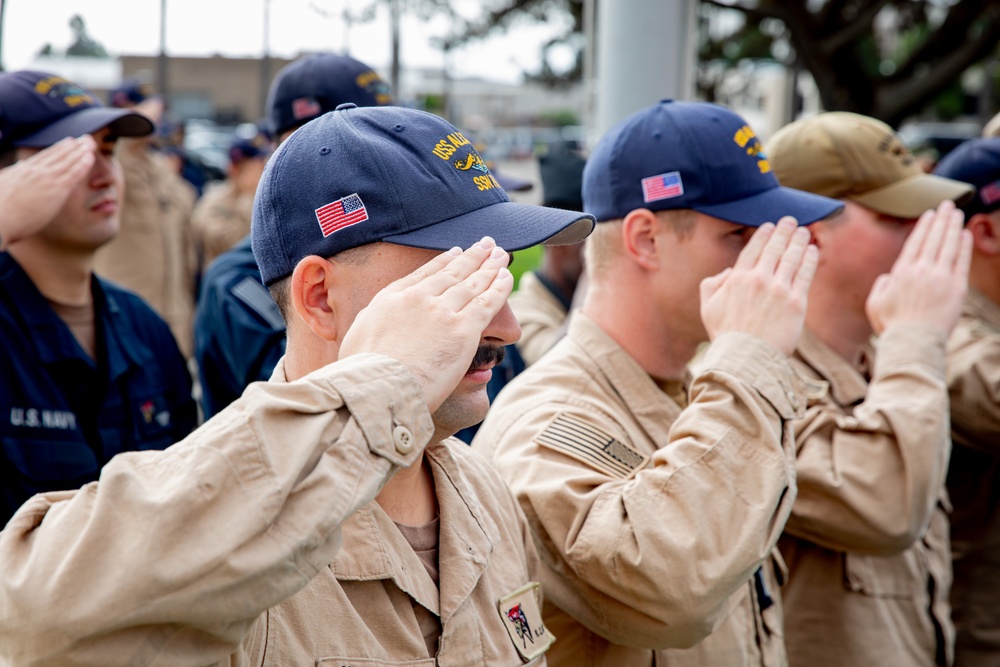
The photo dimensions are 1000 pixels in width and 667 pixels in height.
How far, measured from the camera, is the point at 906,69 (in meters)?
12.6

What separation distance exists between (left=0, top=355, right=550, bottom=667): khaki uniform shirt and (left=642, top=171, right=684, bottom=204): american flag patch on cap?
1349 mm

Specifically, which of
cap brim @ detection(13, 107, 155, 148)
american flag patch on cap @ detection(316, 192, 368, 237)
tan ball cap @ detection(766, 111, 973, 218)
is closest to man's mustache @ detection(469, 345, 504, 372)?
american flag patch on cap @ detection(316, 192, 368, 237)

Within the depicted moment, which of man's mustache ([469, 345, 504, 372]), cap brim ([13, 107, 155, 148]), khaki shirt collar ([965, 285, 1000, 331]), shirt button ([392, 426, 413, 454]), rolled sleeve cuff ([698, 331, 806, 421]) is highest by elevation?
cap brim ([13, 107, 155, 148])

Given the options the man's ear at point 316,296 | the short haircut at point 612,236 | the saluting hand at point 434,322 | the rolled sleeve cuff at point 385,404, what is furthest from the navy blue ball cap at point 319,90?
the rolled sleeve cuff at point 385,404

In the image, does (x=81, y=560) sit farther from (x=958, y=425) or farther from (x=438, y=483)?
(x=958, y=425)

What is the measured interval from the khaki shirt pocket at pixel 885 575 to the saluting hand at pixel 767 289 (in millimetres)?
884

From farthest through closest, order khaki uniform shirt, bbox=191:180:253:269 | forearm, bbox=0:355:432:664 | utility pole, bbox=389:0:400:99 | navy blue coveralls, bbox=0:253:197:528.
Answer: khaki uniform shirt, bbox=191:180:253:269 < utility pole, bbox=389:0:400:99 < navy blue coveralls, bbox=0:253:197:528 < forearm, bbox=0:355:432:664

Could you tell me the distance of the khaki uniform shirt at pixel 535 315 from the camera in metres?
4.64

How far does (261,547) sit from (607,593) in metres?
0.99

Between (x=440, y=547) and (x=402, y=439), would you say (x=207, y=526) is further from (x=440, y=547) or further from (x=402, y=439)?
(x=440, y=547)

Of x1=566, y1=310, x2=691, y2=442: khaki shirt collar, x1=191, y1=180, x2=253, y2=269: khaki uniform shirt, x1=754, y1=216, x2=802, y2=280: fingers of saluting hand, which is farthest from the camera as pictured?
x1=191, y1=180, x2=253, y2=269: khaki uniform shirt

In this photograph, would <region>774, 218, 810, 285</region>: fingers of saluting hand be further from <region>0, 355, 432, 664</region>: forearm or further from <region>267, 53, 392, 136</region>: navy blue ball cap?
<region>267, 53, 392, 136</region>: navy blue ball cap

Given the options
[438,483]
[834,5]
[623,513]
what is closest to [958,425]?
[623,513]

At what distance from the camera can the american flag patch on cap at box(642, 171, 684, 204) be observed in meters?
2.57
